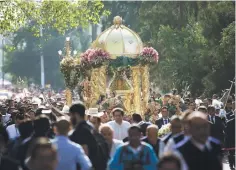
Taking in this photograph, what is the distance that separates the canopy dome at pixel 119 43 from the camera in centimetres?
2891

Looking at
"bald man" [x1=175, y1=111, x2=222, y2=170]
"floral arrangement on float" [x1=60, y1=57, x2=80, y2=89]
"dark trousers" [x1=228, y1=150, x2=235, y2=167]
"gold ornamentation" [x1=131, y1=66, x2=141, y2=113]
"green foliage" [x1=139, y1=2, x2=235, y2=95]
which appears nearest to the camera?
"bald man" [x1=175, y1=111, x2=222, y2=170]

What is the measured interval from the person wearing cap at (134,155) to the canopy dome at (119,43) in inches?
643

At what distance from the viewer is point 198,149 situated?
410 inches

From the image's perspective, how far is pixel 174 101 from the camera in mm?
25828

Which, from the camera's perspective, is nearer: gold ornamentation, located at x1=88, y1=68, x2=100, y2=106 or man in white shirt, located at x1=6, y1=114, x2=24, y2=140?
man in white shirt, located at x1=6, y1=114, x2=24, y2=140

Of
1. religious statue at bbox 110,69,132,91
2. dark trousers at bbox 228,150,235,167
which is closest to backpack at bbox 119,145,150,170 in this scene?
dark trousers at bbox 228,150,235,167

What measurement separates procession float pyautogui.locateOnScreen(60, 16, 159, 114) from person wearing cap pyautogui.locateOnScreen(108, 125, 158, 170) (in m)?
15.4

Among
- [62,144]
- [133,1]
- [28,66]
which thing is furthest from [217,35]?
[28,66]

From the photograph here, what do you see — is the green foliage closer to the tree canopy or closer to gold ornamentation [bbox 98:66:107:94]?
the tree canopy

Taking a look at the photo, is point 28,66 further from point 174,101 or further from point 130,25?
point 174,101

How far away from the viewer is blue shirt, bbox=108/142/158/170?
1227 cm

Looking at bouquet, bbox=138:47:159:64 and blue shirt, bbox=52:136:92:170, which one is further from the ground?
bouquet, bbox=138:47:159:64

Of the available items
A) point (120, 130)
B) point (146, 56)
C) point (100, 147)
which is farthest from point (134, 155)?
point (146, 56)

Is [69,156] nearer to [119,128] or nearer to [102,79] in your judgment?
[119,128]
